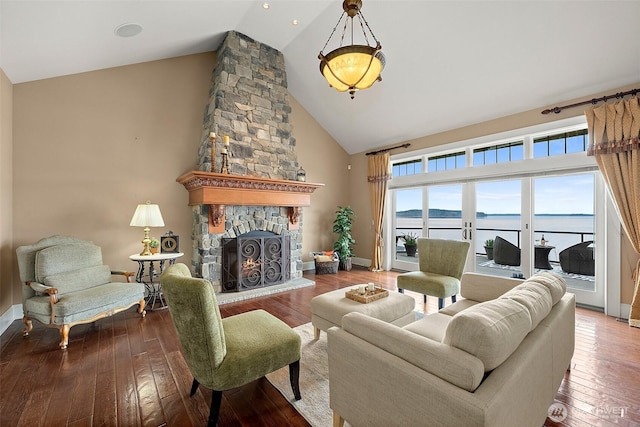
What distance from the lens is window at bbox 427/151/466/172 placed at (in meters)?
5.01

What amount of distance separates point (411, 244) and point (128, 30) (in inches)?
229

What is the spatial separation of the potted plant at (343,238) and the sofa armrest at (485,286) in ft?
11.3

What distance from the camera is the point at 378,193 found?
611 cm

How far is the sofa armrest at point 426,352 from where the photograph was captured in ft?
3.42

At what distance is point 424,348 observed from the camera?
1.18m

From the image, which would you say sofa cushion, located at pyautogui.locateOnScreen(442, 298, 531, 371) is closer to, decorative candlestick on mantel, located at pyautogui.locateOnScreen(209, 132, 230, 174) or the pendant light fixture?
the pendant light fixture

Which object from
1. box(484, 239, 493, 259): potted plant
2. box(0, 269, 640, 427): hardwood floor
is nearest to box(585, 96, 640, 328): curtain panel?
box(0, 269, 640, 427): hardwood floor

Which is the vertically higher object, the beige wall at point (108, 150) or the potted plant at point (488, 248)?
the beige wall at point (108, 150)

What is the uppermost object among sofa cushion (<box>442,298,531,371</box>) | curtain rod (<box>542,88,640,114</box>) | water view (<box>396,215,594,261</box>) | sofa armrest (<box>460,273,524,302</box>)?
curtain rod (<box>542,88,640,114</box>)

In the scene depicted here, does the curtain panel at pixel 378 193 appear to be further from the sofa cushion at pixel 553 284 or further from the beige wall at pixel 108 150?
the sofa cushion at pixel 553 284

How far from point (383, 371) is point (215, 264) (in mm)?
3614

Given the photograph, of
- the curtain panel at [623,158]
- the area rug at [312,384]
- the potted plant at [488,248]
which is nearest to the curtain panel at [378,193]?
the potted plant at [488,248]

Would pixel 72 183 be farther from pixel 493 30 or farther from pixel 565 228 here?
pixel 565 228

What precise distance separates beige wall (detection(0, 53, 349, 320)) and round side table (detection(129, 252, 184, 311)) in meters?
0.25
